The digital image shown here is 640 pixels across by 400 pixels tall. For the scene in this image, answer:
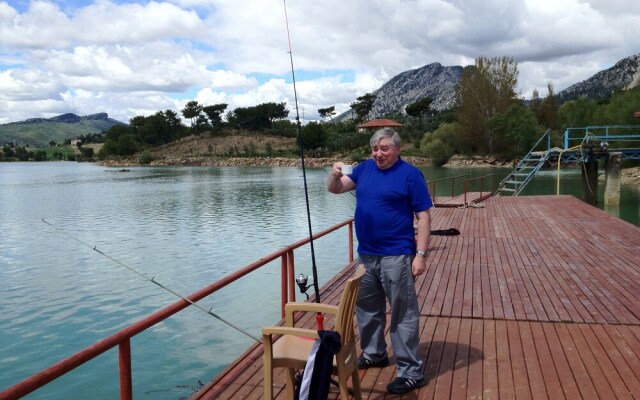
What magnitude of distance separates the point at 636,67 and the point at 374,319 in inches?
8121

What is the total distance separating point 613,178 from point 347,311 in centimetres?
2578

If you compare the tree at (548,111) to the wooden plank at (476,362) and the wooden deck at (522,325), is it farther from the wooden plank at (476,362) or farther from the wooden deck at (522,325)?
the wooden plank at (476,362)

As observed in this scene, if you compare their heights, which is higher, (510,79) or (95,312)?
(510,79)

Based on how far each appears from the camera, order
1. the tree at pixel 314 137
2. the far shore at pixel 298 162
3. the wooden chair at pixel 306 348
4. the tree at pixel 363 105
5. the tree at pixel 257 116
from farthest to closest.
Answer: the tree at pixel 257 116 < the tree at pixel 363 105 < the tree at pixel 314 137 < the far shore at pixel 298 162 < the wooden chair at pixel 306 348

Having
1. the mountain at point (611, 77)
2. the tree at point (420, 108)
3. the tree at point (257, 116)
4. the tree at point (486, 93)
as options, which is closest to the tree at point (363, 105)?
the tree at point (420, 108)

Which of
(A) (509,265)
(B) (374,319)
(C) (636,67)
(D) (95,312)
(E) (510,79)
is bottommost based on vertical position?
(D) (95,312)

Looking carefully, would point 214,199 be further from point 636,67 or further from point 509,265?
point 636,67

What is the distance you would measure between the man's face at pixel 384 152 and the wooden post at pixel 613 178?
81.2ft

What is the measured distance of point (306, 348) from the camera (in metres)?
3.40

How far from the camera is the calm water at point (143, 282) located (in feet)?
28.1

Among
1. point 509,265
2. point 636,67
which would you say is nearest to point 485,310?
point 509,265

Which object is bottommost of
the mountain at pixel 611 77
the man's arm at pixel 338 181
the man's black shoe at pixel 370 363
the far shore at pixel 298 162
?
the far shore at pixel 298 162

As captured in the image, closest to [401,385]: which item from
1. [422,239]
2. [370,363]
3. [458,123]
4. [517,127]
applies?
[370,363]

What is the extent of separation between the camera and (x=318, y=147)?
105 m
